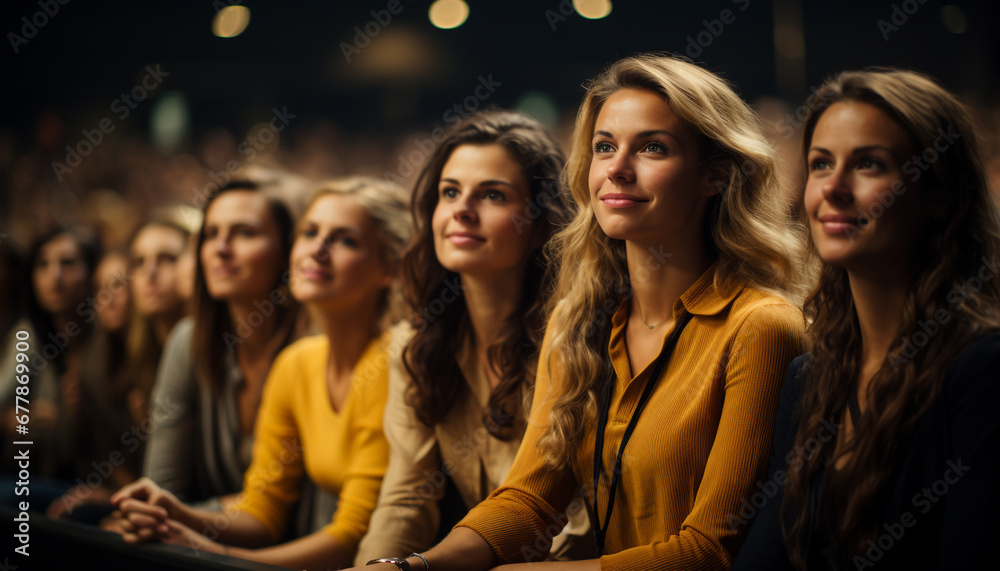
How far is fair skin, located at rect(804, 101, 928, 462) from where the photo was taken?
115cm

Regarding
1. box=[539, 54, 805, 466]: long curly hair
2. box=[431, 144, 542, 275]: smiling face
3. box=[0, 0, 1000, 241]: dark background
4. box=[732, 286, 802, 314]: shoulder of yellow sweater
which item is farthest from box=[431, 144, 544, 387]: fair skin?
box=[0, 0, 1000, 241]: dark background

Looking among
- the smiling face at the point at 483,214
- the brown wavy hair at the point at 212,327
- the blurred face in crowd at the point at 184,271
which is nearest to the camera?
the smiling face at the point at 483,214

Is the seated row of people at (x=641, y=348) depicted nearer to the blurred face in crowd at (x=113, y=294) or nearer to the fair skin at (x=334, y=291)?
the fair skin at (x=334, y=291)

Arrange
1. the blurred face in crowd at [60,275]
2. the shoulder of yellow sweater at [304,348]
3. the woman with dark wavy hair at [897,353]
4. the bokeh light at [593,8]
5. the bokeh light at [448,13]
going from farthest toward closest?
the bokeh light at [448,13]
the bokeh light at [593,8]
the blurred face in crowd at [60,275]
the shoulder of yellow sweater at [304,348]
the woman with dark wavy hair at [897,353]

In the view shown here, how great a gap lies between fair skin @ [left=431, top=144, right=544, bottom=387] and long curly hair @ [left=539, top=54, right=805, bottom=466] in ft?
0.72

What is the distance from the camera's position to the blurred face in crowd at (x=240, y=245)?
8.30 ft

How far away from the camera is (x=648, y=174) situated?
1453mm

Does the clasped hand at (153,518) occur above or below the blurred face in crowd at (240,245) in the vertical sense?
below

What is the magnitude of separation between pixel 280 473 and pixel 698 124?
5.29 feet

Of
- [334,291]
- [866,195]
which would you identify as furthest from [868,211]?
[334,291]

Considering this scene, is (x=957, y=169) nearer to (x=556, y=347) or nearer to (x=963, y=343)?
(x=963, y=343)

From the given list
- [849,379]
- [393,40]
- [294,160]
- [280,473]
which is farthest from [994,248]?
[294,160]

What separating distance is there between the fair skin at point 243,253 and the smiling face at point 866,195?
1874mm

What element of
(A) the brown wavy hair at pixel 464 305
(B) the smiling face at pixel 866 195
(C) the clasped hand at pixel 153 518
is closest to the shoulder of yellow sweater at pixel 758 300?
(B) the smiling face at pixel 866 195
